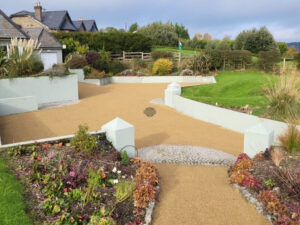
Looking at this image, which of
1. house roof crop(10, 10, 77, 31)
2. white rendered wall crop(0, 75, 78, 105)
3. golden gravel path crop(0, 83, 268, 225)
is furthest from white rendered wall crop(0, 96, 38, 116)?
house roof crop(10, 10, 77, 31)

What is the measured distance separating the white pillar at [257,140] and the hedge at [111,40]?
876 inches

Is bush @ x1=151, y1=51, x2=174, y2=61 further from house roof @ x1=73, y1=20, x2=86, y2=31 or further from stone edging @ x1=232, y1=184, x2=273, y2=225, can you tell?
house roof @ x1=73, y1=20, x2=86, y2=31

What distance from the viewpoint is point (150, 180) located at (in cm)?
472

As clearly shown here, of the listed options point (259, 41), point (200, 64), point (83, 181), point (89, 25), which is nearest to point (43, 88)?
point (83, 181)

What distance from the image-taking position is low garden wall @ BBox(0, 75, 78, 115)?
10.3m

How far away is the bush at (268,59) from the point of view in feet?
64.2

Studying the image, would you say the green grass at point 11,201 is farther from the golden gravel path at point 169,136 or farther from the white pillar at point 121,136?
the white pillar at point 121,136

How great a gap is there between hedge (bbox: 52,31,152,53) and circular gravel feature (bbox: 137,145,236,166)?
69.3ft

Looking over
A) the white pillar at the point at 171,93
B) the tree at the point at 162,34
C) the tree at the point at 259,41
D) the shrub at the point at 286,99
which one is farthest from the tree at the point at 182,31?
the shrub at the point at 286,99

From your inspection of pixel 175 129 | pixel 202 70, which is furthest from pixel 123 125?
pixel 202 70

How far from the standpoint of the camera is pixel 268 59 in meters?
19.8

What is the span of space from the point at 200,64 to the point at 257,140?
15349 millimetres

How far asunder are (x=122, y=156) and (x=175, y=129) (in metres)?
3.51

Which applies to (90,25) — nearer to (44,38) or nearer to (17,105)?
(44,38)
